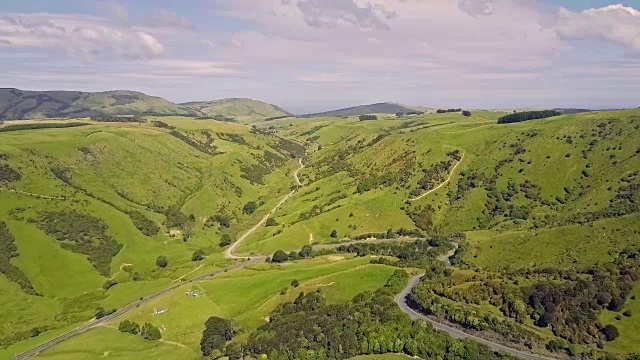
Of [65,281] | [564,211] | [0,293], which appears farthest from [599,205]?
[0,293]

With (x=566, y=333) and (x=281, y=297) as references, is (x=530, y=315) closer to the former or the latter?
(x=566, y=333)

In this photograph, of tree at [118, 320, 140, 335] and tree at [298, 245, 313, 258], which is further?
tree at [298, 245, 313, 258]

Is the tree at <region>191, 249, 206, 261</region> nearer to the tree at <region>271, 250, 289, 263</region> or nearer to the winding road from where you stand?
the winding road

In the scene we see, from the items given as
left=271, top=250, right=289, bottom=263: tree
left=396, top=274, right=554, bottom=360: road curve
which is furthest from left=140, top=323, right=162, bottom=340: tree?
left=396, top=274, right=554, bottom=360: road curve

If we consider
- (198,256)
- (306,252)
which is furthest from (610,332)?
(198,256)

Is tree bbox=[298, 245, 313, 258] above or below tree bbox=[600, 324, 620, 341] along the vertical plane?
below

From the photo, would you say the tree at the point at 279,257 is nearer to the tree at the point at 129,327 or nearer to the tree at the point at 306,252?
the tree at the point at 306,252

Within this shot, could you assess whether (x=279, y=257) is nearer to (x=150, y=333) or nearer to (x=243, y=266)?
(x=243, y=266)

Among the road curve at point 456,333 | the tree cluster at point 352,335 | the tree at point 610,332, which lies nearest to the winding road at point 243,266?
the road curve at point 456,333
